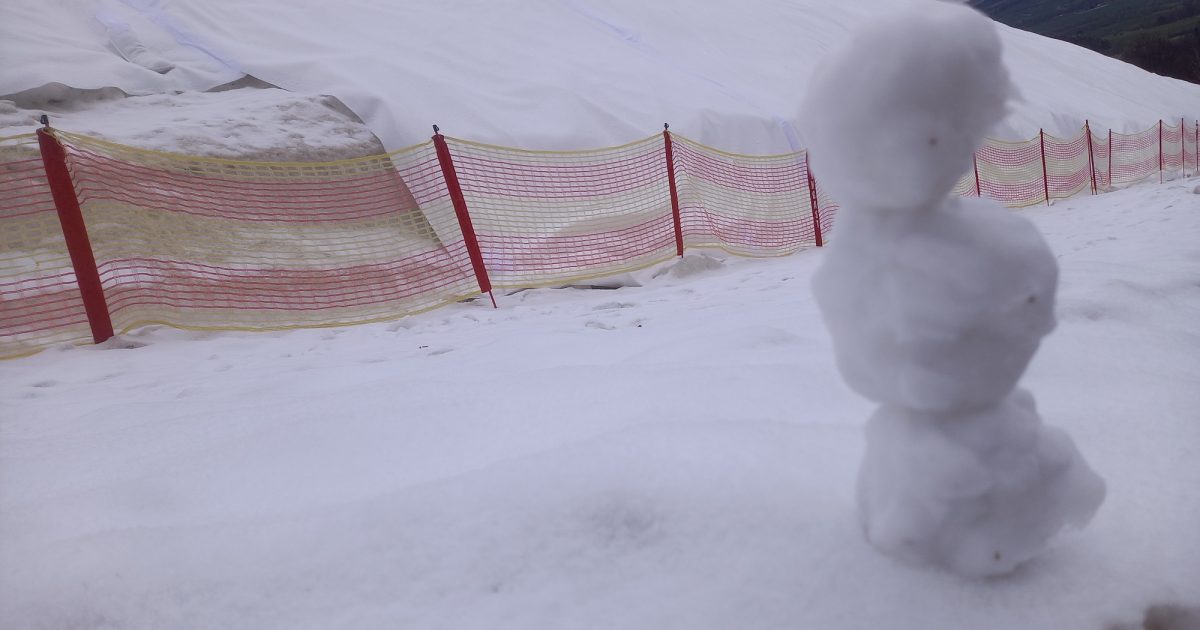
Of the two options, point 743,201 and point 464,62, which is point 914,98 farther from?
point 464,62

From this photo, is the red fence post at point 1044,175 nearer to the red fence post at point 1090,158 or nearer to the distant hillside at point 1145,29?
the red fence post at point 1090,158

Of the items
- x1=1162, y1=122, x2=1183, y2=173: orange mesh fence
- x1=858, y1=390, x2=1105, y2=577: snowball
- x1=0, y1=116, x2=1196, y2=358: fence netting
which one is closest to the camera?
x1=858, y1=390, x2=1105, y2=577: snowball

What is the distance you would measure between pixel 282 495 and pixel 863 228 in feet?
3.96

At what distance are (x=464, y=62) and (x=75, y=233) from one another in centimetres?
471

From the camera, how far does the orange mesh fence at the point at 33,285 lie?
12.8 feet

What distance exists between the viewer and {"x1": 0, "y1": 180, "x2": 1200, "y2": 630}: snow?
1001mm

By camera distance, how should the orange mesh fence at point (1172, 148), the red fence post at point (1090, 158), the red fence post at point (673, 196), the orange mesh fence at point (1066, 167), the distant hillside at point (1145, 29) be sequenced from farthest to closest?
the orange mesh fence at point (1172, 148) → the red fence post at point (1090, 158) → the orange mesh fence at point (1066, 167) → the red fence post at point (673, 196) → the distant hillside at point (1145, 29)

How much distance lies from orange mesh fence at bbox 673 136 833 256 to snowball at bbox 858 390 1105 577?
17.4 ft

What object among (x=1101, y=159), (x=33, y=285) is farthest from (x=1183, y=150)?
(x=33, y=285)

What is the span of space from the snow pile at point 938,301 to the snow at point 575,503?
127mm

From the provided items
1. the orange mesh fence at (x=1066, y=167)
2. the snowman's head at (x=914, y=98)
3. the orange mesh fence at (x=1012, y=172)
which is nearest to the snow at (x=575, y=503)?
the snowman's head at (x=914, y=98)

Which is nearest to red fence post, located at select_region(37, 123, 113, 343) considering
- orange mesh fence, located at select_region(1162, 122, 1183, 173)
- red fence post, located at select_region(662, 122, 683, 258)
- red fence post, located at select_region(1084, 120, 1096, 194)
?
red fence post, located at select_region(662, 122, 683, 258)

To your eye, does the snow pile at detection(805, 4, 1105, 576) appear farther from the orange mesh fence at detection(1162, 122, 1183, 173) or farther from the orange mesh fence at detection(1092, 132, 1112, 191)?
the orange mesh fence at detection(1162, 122, 1183, 173)

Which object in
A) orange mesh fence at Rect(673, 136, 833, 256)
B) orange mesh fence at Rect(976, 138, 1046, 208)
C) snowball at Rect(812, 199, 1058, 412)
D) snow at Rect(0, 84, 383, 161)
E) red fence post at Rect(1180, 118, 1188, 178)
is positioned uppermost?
snow at Rect(0, 84, 383, 161)
